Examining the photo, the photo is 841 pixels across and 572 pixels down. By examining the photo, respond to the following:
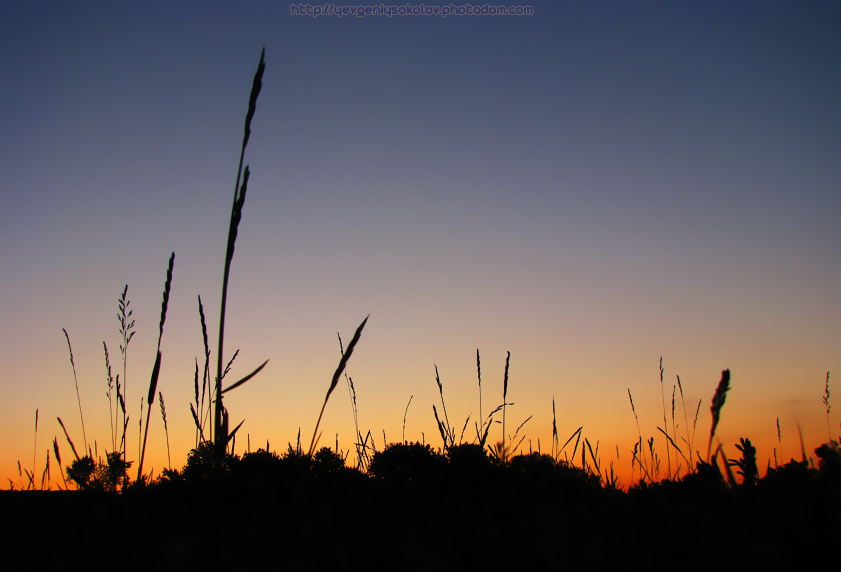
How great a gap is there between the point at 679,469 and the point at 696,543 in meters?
1.66

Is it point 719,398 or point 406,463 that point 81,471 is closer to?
point 406,463

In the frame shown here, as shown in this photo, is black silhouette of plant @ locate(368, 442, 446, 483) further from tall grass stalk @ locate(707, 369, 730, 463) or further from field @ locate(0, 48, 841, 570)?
tall grass stalk @ locate(707, 369, 730, 463)

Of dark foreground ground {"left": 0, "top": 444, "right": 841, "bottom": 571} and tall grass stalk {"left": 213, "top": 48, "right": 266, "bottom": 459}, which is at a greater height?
tall grass stalk {"left": 213, "top": 48, "right": 266, "bottom": 459}

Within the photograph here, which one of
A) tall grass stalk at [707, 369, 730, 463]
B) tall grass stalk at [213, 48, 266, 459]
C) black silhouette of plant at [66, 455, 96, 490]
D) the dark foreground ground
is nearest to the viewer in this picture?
the dark foreground ground

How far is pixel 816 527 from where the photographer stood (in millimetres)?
1066

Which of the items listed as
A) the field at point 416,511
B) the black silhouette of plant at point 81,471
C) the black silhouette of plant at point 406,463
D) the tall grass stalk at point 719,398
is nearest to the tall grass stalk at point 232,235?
the field at point 416,511

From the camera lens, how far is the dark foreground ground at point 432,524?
1.01m

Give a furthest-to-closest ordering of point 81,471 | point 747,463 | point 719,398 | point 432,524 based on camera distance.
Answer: point 81,471, point 747,463, point 432,524, point 719,398

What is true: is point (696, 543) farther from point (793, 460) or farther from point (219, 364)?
point (219, 364)

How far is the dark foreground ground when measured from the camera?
3.32ft

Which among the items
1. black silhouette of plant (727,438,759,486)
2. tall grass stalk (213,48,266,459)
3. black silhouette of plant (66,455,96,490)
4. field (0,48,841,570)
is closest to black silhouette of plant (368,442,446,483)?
field (0,48,841,570)

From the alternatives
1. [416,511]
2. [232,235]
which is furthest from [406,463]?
[232,235]

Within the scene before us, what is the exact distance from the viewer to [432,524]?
1.33 metres

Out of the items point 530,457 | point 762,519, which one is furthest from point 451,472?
point 762,519
